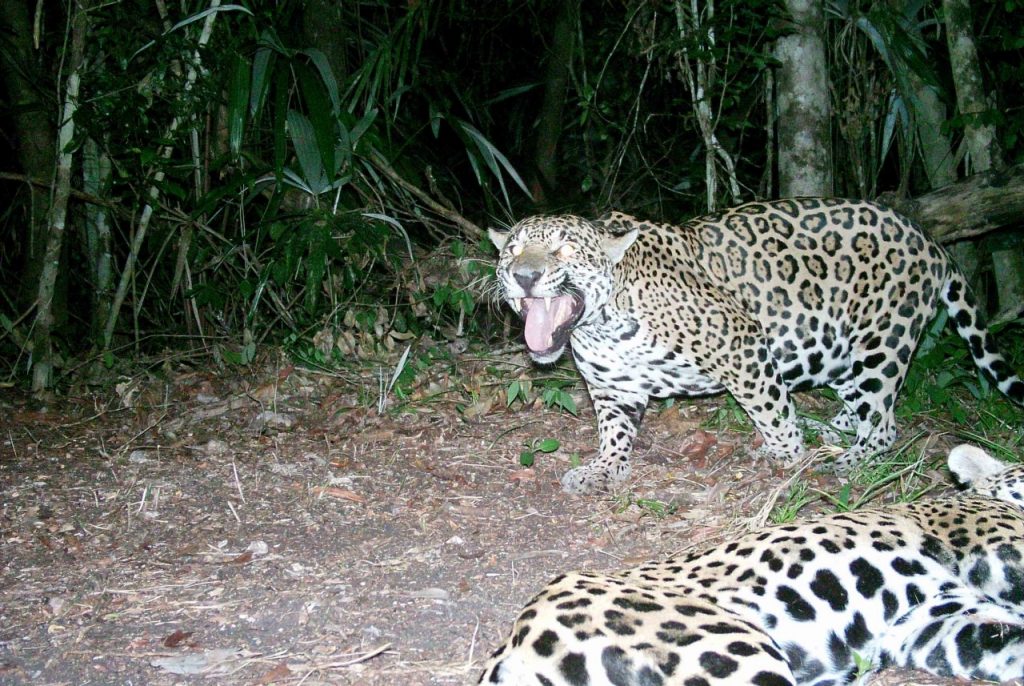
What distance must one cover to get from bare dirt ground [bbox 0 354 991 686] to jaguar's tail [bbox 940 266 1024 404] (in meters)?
0.55

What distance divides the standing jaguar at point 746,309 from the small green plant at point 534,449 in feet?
0.92

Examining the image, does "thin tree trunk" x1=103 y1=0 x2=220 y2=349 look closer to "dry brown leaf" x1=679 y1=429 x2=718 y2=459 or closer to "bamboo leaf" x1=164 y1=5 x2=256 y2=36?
"bamboo leaf" x1=164 y1=5 x2=256 y2=36

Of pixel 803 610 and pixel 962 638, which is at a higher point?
pixel 803 610

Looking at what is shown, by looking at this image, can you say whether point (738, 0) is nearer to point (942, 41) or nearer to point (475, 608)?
point (942, 41)

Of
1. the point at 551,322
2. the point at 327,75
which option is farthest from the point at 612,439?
the point at 327,75

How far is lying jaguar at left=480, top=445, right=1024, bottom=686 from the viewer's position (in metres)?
3.02

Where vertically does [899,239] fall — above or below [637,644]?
above

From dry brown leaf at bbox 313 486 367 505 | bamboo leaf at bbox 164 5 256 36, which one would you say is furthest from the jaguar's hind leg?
bamboo leaf at bbox 164 5 256 36

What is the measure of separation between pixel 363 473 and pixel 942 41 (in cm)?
576

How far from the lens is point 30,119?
25.9 feet

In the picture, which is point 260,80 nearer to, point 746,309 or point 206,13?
point 206,13

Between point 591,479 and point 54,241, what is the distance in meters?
4.39

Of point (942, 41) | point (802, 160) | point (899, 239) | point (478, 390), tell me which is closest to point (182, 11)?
point (478, 390)

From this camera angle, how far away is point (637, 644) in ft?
9.99
